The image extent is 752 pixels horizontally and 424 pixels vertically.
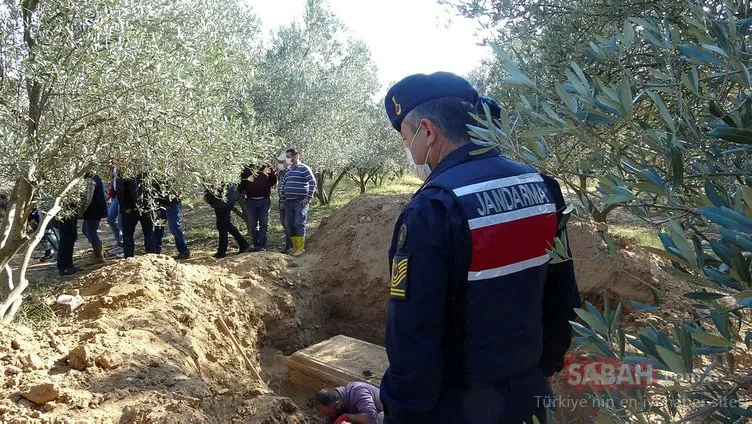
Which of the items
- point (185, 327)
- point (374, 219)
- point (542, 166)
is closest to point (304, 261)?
point (374, 219)

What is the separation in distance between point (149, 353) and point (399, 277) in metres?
3.02

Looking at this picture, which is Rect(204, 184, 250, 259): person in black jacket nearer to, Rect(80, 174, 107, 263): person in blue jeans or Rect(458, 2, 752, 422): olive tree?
Rect(80, 174, 107, 263): person in blue jeans

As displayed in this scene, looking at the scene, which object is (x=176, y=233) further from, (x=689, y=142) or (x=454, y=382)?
(x=689, y=142)

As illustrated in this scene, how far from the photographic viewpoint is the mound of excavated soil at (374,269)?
612 cm

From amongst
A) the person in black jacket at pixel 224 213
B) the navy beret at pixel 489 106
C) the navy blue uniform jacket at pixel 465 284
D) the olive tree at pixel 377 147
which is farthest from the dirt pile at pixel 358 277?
the olive tree at pixel 377 147

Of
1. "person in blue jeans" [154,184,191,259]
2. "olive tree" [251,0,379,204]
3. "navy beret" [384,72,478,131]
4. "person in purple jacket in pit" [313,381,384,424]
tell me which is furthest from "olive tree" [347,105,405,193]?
"navy beret" [384,72,478,131]

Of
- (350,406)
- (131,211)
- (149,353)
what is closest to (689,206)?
(350,406)

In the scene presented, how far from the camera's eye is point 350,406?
14.2 feet

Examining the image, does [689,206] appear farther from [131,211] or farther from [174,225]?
→ [174,225]

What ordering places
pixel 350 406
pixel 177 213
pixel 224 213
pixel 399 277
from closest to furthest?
pixel 399 277 < pixel 350 406 < pixel 177 213 < pixel 224 213

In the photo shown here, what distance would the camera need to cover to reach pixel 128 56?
13.5 feet

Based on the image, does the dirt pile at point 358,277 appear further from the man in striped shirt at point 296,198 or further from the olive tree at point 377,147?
the olive tree at point 377,147

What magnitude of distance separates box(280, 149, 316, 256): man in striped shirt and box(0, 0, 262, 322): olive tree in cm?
452

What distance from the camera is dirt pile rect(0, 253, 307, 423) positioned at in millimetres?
3297
